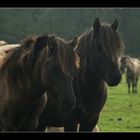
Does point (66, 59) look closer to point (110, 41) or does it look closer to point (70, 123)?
point (110, 41)

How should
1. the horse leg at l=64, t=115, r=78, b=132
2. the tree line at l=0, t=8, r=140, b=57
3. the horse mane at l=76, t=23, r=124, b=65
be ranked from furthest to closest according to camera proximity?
the horse leg at l=64, t=115, r=78, b=132, the tree line at l=0, t=8, r=140, b=57, the horse mane at l=76, t=23, r=124, b=65

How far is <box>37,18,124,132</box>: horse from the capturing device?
3.85 m

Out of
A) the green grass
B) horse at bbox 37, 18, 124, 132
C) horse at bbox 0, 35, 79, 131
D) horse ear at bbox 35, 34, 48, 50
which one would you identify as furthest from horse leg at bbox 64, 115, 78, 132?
the green grass

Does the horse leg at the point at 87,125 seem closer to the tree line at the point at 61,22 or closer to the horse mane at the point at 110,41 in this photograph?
the horse mane at the point at 110,41

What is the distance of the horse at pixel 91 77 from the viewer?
3850 millimetres

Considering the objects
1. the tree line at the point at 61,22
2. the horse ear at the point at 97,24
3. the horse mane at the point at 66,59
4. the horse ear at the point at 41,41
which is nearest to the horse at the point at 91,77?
the horse ear at the point at 97,24

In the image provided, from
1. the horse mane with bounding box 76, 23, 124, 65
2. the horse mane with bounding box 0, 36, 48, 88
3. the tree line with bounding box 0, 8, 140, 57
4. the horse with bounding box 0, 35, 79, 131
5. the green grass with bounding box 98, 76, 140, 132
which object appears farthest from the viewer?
the green grass with bounding box 98, 76, 140, 132

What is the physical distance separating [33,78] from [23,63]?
0.16m

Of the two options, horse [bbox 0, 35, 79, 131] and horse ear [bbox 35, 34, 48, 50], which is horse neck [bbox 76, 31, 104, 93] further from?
horse ear [bbox 35, 34, 48, 50]

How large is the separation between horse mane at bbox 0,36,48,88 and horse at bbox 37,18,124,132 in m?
0.39

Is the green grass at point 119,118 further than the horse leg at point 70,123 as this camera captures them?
Yes

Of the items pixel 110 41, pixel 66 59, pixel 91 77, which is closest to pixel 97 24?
pixel 110 41
